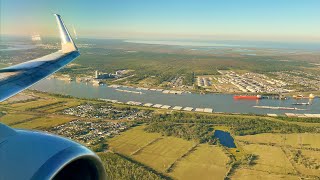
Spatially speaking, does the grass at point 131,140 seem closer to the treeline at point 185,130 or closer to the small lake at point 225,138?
the treeline at point 185,130

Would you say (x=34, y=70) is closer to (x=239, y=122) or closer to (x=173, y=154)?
(x=173, y=154)

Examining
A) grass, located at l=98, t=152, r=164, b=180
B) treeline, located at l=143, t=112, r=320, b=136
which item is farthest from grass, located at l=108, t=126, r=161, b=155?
treeline, located at l=143, t=112, r=320, b=136

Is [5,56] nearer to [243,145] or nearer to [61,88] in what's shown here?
[61,88]

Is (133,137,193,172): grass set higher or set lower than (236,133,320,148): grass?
higher

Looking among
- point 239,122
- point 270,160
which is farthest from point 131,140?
point 239,122

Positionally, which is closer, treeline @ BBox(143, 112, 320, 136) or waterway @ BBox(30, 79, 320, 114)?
treeline @ BBox(143, 112, 320, 136)

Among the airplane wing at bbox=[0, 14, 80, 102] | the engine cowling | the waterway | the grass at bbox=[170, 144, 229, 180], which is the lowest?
the waterway

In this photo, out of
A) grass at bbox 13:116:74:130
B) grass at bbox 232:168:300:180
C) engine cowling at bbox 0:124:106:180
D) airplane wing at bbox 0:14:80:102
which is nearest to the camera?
engine cowling at bbox 0:124:106:180

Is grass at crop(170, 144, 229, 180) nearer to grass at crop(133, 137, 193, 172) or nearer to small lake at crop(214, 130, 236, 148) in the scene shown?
grass at crop(133, 137, 193, 172)
